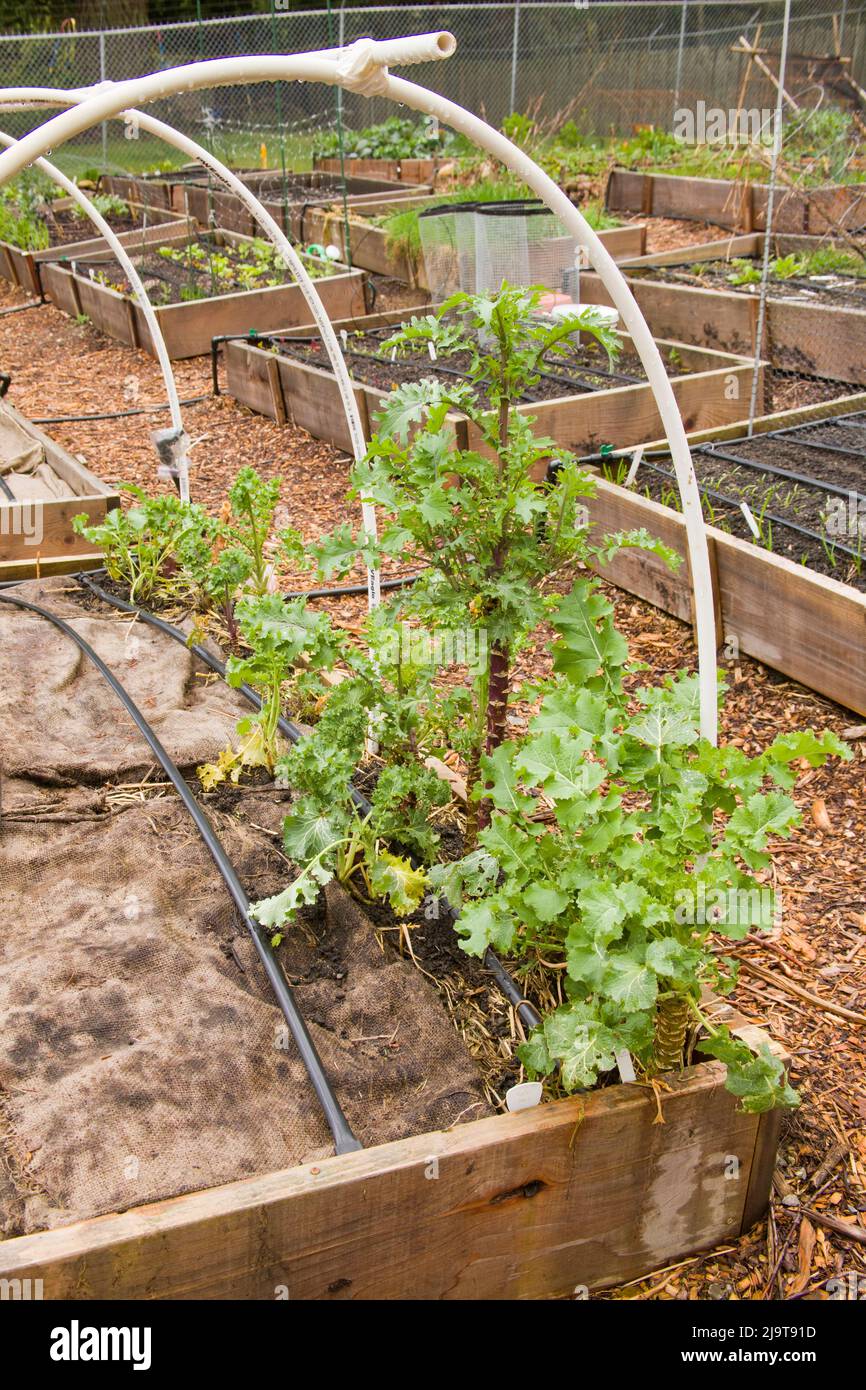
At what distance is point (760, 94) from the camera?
14891mm

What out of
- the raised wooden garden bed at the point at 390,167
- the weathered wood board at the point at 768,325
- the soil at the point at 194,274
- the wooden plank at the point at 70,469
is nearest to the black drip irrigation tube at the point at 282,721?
the wooden plank at the point at 70,469

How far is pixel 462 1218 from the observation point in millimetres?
1929

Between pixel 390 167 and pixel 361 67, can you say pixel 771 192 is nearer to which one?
pixel 361 67

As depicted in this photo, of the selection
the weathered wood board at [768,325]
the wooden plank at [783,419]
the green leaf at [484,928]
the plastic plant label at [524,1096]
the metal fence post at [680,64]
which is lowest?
the plastic plant label at [524,1096]

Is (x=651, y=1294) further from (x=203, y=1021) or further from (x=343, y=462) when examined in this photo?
(x=343, y=462)

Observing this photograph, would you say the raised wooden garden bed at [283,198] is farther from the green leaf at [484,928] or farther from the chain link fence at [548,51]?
the green leaf at [484,928]

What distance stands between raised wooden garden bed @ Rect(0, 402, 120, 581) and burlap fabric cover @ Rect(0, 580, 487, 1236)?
1.47 m

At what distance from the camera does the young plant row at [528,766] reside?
1.89 m

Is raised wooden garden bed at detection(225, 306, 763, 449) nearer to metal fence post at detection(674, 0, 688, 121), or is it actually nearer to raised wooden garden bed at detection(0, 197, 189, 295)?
raised wooden garden bed at detection(0, 197, 189, 295)

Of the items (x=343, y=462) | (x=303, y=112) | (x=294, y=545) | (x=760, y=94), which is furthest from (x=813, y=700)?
(x=303, y=112)

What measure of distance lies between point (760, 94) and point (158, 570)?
45.6 ft

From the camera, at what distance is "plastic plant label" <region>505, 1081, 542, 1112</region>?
194 cm

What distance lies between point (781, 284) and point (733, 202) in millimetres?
3300

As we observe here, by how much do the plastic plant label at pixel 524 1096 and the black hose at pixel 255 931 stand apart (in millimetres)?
275
